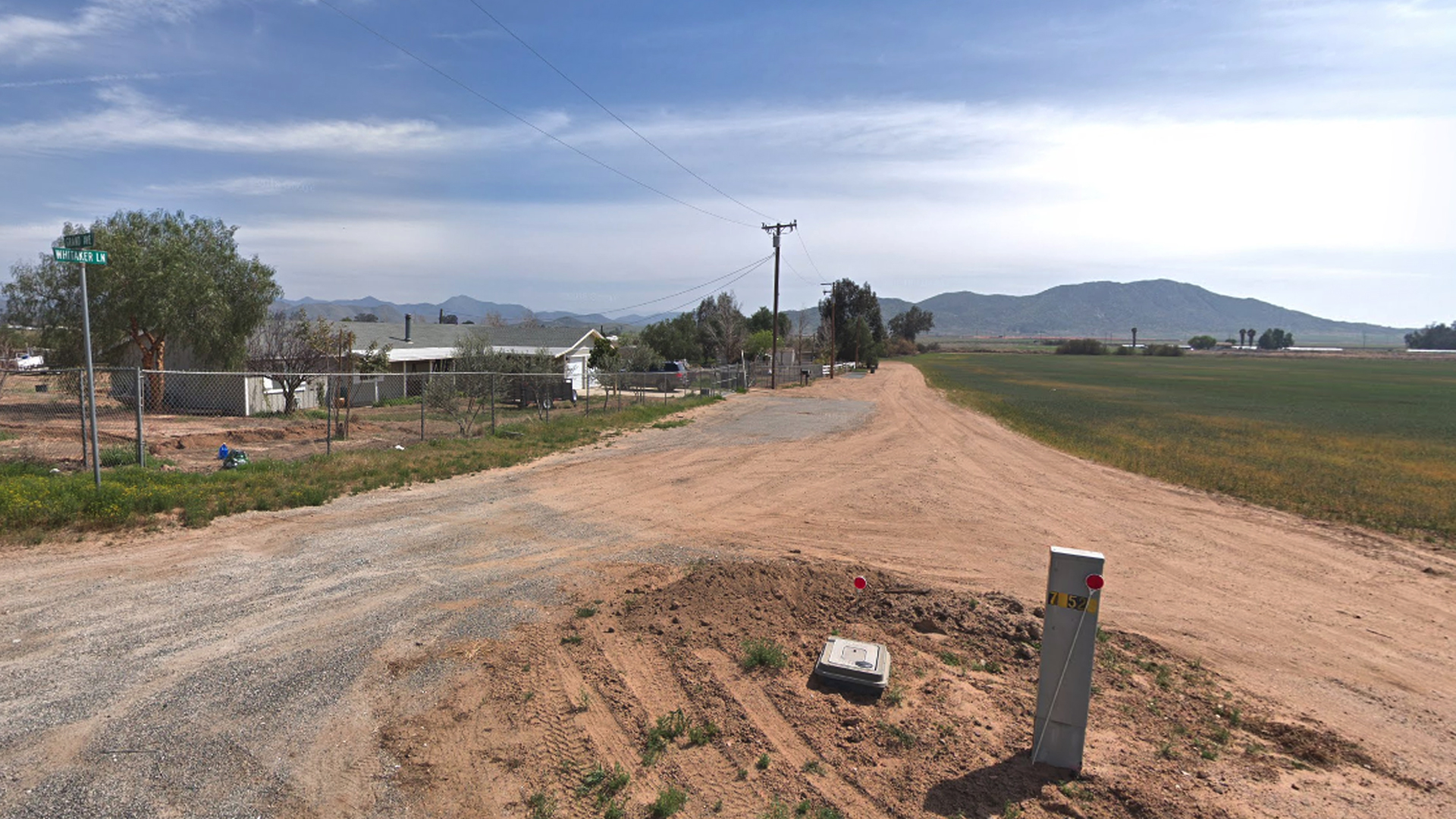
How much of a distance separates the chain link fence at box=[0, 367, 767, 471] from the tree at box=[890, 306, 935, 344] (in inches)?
6106

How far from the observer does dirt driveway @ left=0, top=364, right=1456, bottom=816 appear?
432 centimetres

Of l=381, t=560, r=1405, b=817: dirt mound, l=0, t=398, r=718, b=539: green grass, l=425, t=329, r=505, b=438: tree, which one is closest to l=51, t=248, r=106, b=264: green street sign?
l=0, t=398, r=718, b=539: green grass

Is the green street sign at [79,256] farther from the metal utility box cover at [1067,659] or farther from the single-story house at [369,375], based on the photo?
the metal utility box cover at [1067,659]

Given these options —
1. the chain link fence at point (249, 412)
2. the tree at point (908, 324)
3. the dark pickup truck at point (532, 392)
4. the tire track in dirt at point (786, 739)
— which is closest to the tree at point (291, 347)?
the chain link fence at point (249, 412)

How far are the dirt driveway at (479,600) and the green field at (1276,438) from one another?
251 centimetres

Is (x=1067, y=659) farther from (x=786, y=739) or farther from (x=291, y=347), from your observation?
(x=291, y=347)

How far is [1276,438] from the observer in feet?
85.0

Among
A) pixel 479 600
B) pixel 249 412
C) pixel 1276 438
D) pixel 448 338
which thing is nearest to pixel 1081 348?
pixel 1276 438

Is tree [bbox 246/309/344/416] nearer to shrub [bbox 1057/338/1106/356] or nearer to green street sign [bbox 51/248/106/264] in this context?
green street sign [bbox 51/248/106/264]

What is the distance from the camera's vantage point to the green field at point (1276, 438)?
574 inches

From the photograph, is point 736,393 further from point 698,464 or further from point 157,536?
point 157,536

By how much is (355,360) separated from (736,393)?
19878 millimetres

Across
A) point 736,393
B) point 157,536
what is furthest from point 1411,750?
point 736,393

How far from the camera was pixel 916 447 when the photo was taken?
20.7 m
